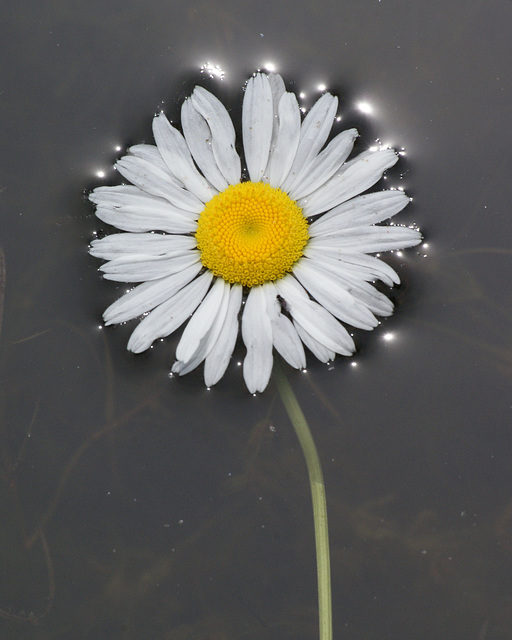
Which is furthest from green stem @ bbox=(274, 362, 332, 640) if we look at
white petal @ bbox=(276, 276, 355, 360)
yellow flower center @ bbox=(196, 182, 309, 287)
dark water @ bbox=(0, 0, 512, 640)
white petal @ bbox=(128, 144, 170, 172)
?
white petal @ bbox=(128, 144, 170, 172)

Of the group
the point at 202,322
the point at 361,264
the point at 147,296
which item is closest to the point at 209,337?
the point at 202,322

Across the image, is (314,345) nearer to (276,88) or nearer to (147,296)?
(147,296)

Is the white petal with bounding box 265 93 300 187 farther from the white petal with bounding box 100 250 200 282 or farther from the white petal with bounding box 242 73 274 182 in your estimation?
the white petal with bounding box 100 250 200 282

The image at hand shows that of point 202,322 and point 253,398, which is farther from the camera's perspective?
point 253,398

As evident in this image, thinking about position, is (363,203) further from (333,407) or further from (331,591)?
(331,591)

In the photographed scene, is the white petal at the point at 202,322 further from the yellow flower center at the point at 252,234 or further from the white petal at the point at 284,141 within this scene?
the white petal at the point at 284,141

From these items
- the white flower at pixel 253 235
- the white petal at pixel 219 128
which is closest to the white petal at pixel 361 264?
the white flower at pixel 253 235
